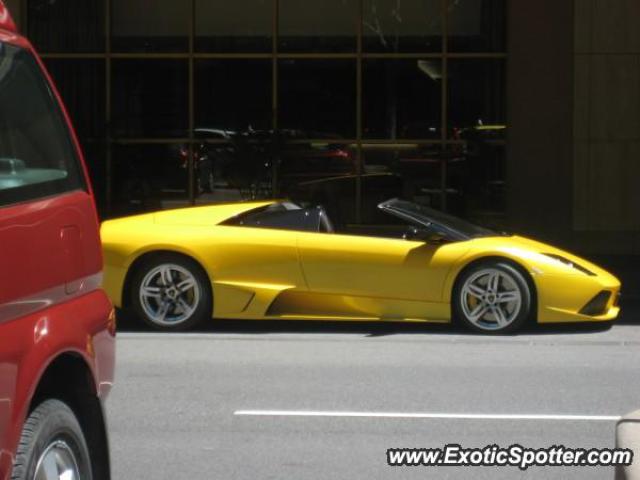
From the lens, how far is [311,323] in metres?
11.6

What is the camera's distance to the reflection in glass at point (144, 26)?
1778cm

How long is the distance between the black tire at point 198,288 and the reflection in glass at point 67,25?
25.3 feet

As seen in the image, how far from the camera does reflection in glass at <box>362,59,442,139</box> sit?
17.5 meters

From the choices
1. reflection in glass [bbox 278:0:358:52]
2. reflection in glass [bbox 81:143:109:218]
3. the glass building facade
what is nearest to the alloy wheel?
the glass building facade

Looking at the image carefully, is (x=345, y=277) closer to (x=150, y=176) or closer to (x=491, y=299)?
(x=491, y=299)

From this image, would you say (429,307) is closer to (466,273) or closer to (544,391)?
(466,273)

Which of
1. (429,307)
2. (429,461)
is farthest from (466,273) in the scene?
(429,461)

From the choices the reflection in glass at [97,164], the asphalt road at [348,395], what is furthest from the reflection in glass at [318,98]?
→ the asphalt road at [348,395]

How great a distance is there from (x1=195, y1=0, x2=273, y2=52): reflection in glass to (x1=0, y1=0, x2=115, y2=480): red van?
13221mm

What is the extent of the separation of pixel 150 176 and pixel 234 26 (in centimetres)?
248

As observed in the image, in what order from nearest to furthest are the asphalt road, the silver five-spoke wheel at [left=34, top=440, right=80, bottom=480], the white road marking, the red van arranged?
the red van
the silver five-spoke wheel at [left=34, top=440, right=80, bottom=480]
the asphalt road
the white road marking

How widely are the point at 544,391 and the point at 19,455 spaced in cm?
516

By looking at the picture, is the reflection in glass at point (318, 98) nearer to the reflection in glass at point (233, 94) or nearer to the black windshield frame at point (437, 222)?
the reflection in glass at point (233, 94)

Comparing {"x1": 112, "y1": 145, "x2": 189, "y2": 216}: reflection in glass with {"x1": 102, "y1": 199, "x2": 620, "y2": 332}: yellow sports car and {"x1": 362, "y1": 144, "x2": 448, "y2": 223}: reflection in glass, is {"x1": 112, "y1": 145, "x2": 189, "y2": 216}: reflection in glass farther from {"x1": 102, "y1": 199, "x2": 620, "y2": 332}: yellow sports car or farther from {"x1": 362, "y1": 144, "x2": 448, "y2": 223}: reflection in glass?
{"x1": 102, "y1": 199, "x2": 620, "y2": 332}: yellow sports car
